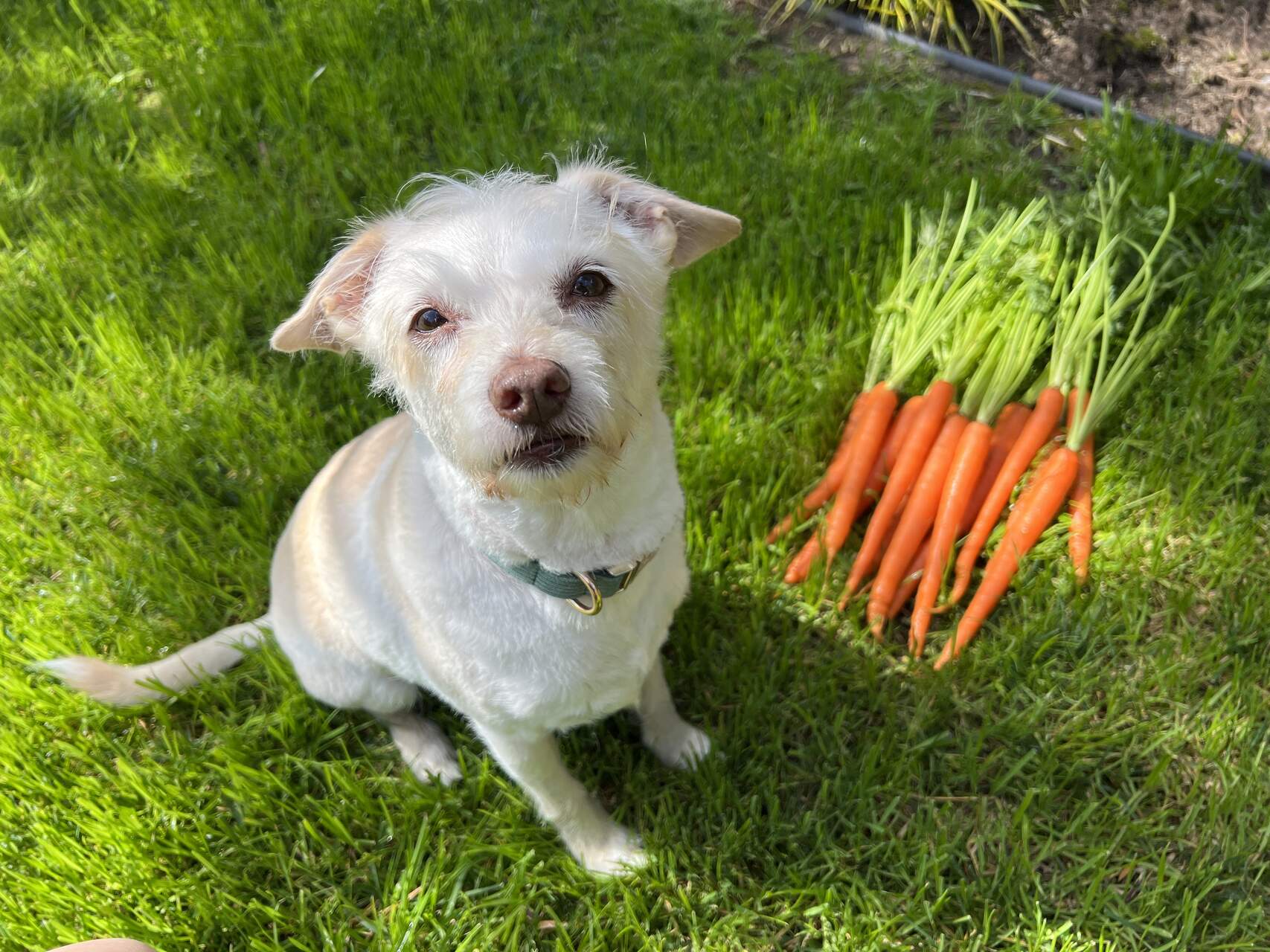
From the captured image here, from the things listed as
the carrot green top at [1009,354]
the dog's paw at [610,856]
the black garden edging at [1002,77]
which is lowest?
the dog's paw at [610,856]

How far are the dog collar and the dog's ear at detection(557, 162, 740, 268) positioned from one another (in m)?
0.77

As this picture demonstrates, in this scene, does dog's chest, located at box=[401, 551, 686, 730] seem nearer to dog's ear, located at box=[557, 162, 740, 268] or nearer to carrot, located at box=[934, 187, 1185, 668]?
dog's ear, located at box=[557, 162, 740, 268]

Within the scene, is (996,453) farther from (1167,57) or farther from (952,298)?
(1167,57)

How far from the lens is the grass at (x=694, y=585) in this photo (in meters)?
2.47

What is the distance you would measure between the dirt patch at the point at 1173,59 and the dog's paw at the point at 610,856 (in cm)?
399

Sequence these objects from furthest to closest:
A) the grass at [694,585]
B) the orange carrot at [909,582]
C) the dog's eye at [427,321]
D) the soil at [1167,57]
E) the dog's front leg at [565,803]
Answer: the soil at [1167,57] → the orange carrot at [909,582] → the grass at [694,585] → the dog's front leg at [565,803] → the dog's eye at [427,321]

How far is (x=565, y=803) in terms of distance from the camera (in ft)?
7.92

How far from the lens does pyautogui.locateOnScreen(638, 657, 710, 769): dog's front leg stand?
2.69 metres

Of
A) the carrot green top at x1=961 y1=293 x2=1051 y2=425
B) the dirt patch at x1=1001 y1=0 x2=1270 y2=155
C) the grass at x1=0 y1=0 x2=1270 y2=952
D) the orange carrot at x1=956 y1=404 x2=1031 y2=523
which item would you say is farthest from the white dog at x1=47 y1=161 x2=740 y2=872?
the dirt patch at x1=1001 y1=0 x2=1270 y2=155

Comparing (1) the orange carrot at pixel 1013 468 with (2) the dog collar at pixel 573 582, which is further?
(1) the orange carrot at pixel 1013 468

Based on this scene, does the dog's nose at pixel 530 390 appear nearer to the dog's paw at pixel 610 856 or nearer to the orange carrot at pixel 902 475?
the dog's paw at pixel 610 856

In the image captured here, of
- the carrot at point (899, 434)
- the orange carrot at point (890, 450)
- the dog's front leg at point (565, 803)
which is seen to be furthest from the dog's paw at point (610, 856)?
the carrot at point (899, 434)

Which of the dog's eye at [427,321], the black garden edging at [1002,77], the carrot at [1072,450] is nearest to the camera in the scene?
the dog's eye at [427,321]

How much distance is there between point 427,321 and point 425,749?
158 centimetres
